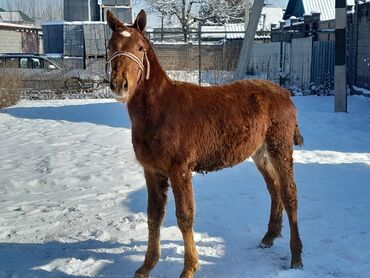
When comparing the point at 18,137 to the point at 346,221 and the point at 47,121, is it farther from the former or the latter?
the point at 346,221

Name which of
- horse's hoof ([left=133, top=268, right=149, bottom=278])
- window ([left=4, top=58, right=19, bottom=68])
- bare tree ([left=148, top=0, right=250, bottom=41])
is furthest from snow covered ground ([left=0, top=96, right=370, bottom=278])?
bare tree ([left=148, top=0, right=250, bottom=41])

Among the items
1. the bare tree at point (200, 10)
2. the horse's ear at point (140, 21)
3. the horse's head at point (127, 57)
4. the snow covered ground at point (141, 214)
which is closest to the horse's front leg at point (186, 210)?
the snow covered ground at point (141, 214)

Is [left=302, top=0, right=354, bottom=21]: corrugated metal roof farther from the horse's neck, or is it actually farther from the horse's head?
the horse's head

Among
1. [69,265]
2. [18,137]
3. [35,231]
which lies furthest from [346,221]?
[18,137]

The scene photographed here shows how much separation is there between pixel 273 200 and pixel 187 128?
54.5 inches

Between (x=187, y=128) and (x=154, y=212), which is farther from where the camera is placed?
(x=154, y=212)

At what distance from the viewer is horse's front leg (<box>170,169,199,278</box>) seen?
12.3ft

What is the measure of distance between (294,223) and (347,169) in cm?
360

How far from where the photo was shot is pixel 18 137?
10.7 metres

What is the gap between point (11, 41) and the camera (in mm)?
37281

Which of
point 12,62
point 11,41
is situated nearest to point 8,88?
point 12,62

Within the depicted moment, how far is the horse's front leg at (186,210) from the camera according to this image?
3743 millimetres

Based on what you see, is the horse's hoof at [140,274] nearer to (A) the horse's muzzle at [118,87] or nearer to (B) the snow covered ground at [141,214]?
(B) the snow covered ground at [141,214]

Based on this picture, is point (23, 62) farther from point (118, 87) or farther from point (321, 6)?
point (321, 6)
